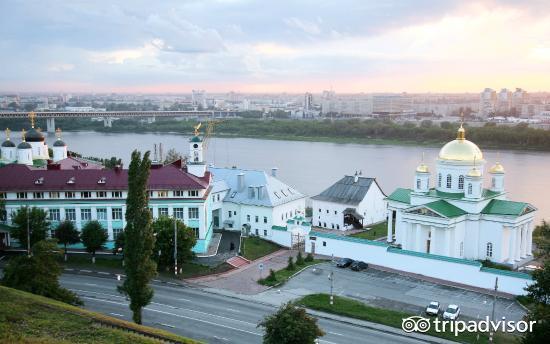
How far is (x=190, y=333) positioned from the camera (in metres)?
16.1

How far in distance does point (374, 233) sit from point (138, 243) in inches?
604

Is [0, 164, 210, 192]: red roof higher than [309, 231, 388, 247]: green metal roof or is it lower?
higher

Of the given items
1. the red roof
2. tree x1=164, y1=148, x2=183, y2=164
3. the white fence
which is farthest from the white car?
tree x1=164, y1=148, x2=183, y2=164

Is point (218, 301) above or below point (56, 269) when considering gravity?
below

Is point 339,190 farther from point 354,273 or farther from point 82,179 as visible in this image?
point 82,179

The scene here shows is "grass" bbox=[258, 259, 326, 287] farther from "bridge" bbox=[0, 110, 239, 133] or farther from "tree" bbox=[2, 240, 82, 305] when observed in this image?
"bridge" bbox=[0, 110, 239, 133]

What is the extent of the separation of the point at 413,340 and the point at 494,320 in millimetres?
3095

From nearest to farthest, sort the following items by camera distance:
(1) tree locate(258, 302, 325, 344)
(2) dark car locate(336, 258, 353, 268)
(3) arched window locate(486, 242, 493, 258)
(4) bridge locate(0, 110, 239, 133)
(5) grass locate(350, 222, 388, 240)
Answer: (1) tree locate(258, 302, 325, 344), (2) dark car locate(336, 258, 353, 268), (3) arched window locate(486, 242, 493, 258), (5) grass locate(350, 222, 388, 240), (4) bridge locate(0, 110, 239, 133)

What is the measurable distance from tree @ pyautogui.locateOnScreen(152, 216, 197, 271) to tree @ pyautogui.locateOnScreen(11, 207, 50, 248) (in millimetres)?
4722

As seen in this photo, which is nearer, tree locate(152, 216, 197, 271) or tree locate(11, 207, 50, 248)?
tree locate(152, 216, 197, 271)

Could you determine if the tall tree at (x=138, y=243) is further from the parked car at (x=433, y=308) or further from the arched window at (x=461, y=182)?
the arched window at (x=461, y=182)

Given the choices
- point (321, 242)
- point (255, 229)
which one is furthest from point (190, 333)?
point (255, 229)

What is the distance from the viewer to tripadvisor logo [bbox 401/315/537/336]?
16.5 meters

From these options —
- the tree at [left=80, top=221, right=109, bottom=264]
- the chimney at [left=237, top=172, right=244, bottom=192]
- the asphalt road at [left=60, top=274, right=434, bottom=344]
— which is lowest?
the asphalt road at [left=60, top=274, right=434, bottom=344]
